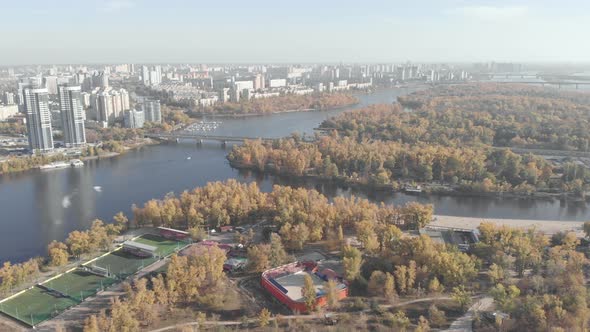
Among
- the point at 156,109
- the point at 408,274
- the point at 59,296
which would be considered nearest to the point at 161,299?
the point at 59,296

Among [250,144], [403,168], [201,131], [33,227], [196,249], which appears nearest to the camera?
[196,249]

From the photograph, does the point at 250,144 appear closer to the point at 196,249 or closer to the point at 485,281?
the point at 196,249

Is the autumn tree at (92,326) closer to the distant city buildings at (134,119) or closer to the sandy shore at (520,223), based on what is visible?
the sandy shore at (520,223)

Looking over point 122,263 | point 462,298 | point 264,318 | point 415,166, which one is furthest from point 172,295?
point 415,166

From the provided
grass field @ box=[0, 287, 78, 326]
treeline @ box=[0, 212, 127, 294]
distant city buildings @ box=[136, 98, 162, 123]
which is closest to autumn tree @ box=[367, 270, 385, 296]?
grass field @ box=[0, 287, 78, 326]

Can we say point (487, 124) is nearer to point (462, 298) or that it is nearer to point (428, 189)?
point (428, 189)

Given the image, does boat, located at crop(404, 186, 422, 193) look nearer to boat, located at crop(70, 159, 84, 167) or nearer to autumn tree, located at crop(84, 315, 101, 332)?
autumn tree, located at crop(84, 315, 101, 332)
